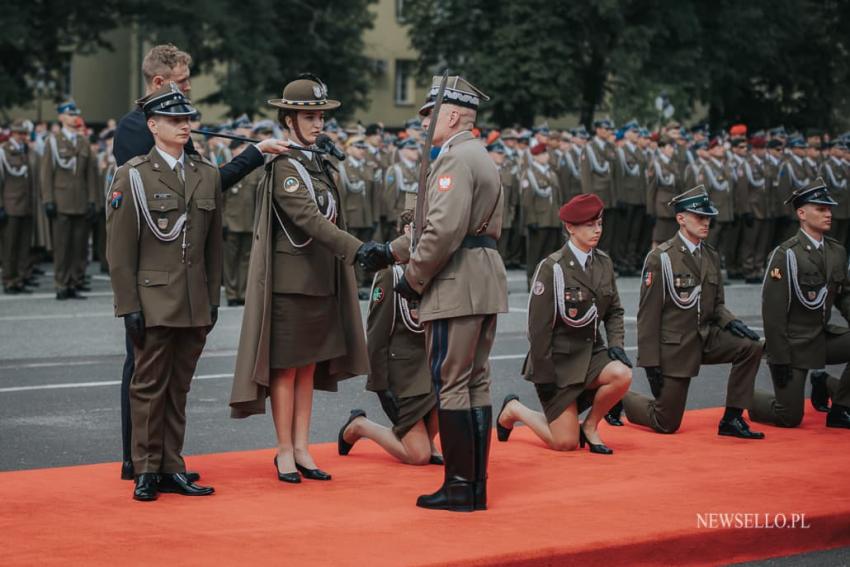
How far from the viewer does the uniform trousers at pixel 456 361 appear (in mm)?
7457

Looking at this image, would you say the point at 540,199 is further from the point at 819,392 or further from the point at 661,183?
the point at 819,392

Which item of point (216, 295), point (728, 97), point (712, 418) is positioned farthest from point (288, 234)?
point (728, 97)

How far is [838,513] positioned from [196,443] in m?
4.13

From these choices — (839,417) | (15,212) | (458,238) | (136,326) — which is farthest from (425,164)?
(15,212)

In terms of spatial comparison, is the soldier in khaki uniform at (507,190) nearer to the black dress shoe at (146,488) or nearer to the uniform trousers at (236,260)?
the uniform trousers at (236,260)

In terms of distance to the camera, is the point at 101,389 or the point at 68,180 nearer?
the point at 101,389

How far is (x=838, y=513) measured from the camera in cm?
739

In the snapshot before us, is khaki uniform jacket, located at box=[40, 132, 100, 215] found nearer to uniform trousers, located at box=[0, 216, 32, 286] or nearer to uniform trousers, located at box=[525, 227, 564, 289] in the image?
uniform trousers, located at box=[0, 216, 32, 286]

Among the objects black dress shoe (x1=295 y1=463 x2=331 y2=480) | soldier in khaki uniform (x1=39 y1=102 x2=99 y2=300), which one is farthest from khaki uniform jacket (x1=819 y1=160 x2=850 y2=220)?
black dress shoe (x1=295 y1=463 x2=331 y2=480)

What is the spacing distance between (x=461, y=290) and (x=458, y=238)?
0.27 meters

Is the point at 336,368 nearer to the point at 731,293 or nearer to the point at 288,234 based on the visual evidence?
the point at 288,234

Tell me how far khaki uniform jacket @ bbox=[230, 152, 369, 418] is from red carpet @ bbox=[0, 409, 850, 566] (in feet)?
1.85

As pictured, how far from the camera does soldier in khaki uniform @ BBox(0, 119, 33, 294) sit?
20.2 meters

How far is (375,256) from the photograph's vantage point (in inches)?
305
